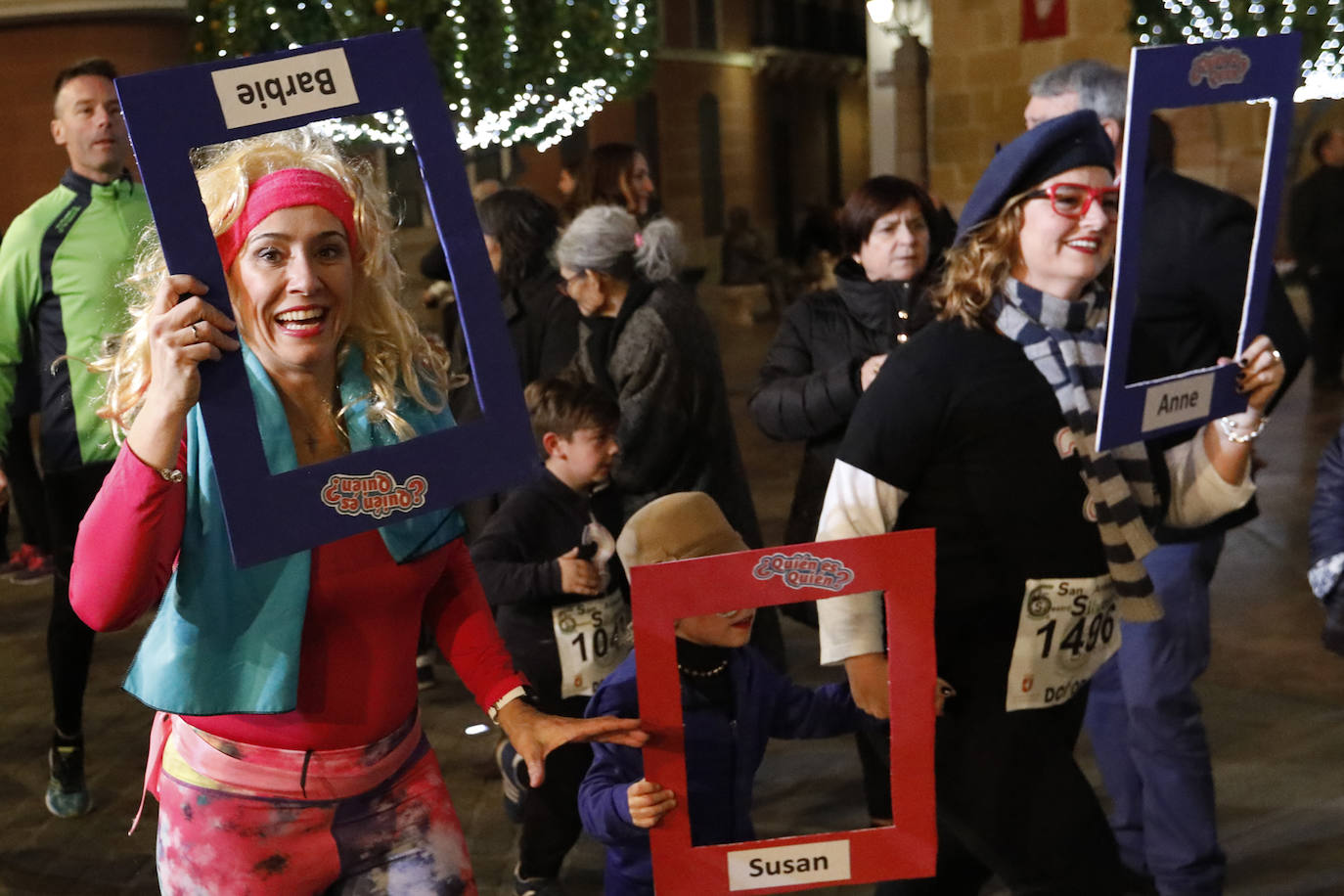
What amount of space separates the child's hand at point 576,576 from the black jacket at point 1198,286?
4.11 feet

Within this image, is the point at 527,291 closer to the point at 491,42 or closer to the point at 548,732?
the point at 548,732

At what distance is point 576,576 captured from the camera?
3.29 m

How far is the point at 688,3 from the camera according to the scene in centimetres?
2933

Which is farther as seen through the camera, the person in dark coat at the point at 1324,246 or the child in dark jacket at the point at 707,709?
the person in dark coat at the point at 1324,246

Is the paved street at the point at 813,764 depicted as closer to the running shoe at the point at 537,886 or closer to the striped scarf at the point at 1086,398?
the running shoe at the point at 537,886

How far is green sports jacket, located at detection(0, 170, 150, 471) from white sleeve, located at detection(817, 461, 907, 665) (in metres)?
2.34

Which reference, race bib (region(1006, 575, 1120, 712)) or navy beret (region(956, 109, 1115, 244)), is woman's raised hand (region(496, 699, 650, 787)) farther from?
navy beret (region(956, 109, 1115, 244))

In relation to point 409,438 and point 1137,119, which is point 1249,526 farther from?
point 409,438

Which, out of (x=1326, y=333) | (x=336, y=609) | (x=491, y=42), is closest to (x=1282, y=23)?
(x=1326, y=333)

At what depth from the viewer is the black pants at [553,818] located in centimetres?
341

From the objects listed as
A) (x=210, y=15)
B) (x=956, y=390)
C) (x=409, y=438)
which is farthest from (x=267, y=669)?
(x=210, y=15)

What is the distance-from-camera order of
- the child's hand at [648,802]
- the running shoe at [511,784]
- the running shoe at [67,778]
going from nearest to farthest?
1. the child's hand at [648,802]
2. the running shoe at [511,784]
3. the running shoe at [67,778]

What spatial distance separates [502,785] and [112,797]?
1203mm

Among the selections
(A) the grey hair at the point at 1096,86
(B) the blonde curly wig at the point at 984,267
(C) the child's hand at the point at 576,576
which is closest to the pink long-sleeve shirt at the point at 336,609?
(B) the blonde curly wig at the point at 984,267
